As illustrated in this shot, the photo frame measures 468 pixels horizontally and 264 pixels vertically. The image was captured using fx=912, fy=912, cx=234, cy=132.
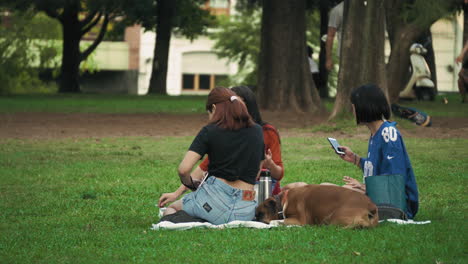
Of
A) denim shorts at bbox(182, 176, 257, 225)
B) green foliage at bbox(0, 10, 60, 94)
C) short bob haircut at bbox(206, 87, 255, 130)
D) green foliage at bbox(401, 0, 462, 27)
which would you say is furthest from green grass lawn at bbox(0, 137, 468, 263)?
→ green foliage at bbox(0, 10, 60, 94)

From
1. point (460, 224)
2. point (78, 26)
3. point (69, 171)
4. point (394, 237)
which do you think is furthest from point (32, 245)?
point (78, 26)

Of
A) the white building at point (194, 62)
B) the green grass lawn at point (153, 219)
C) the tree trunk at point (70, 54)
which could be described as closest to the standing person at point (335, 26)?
the green grass lawn at point (153, 219)

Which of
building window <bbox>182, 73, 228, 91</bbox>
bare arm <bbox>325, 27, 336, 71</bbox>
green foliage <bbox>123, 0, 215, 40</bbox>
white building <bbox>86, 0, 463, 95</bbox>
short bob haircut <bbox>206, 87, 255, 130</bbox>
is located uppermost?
green foliage <bbox>123, 0, 215, 40</bbox>

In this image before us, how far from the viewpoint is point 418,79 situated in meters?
27.9

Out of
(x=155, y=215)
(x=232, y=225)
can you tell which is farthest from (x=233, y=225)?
(x=155, y=215)

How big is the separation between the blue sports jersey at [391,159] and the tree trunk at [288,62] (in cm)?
1325

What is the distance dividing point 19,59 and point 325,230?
3975 centimetres

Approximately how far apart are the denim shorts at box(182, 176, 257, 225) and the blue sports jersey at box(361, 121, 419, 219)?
1.00m

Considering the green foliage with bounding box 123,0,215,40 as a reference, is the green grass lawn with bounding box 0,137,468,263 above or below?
below

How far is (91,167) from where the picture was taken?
11.8 metres

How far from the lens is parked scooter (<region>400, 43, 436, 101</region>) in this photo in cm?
2712

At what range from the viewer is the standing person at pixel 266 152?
7.11m

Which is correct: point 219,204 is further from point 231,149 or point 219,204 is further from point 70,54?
point 70,54

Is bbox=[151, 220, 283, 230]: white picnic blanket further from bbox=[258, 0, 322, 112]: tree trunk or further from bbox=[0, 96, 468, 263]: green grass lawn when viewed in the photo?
bbox=[258, 0, 322, 112]: tree trunk
